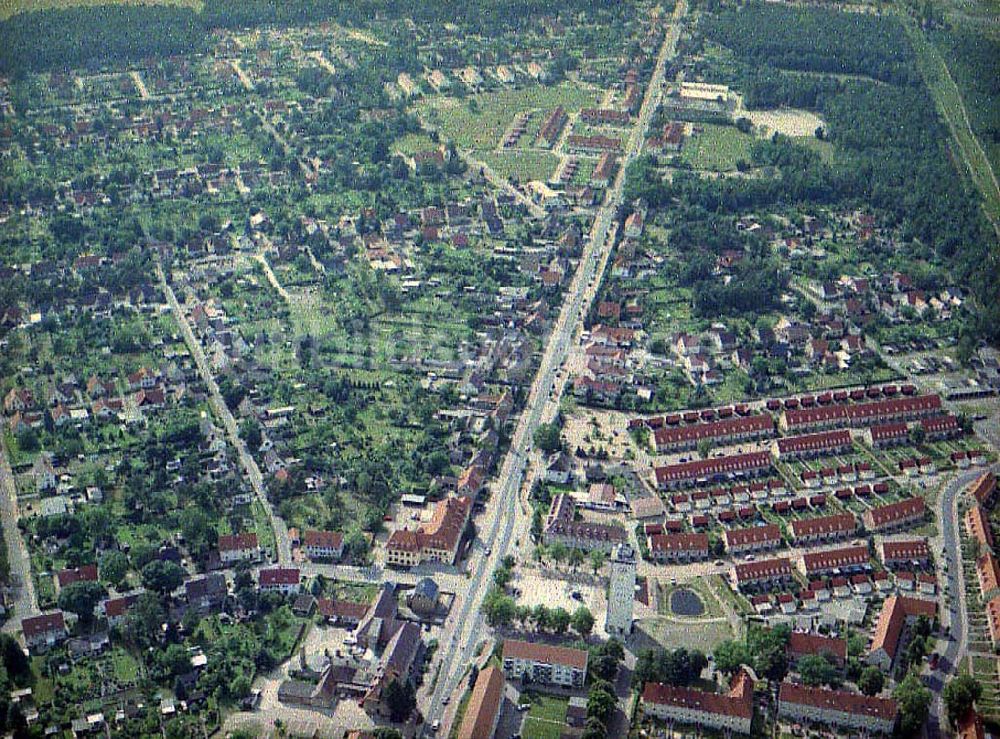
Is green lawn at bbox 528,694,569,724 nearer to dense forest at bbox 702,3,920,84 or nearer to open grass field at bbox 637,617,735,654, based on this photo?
open grass field at bbox 637,617,735,654

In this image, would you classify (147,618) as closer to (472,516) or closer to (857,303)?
(472,516)

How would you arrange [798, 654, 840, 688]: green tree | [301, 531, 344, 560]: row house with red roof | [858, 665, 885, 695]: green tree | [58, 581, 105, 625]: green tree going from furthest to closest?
1. [301, 531, 344, 560]: row house with red roof
2. [58, 581, 105, 625]: green tree
3. [798, 654, 840, 688]: green tree
4. [858, 665, 885, 695]: green tree

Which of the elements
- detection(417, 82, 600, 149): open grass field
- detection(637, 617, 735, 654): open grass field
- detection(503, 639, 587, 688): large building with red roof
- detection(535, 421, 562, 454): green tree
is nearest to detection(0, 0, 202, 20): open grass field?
detection(417, 82, 600, 149): open grass field

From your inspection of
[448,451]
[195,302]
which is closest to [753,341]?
[448,451]

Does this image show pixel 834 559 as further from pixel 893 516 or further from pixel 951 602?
pixel 951 602

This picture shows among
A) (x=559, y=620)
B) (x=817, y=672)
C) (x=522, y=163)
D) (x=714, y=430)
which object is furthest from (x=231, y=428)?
(x=522, y=163)
